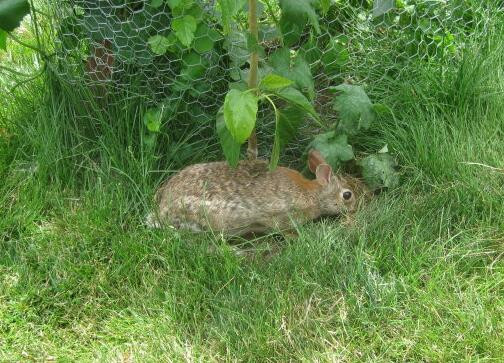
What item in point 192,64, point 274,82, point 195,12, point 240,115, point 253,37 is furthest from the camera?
point 192,64

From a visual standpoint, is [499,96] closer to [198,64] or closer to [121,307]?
[198,64]

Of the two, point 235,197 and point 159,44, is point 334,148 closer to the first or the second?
point 235,197

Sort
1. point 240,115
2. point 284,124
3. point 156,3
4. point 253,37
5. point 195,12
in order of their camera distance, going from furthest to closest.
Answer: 1. point 156,3
2. point 195,12
3. point 284,124
4. point 253,37
5. point 240,115

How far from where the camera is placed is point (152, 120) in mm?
4035

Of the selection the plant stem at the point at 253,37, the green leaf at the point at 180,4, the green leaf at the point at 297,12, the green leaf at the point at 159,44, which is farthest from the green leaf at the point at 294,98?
the green leaf at the point at 159,44

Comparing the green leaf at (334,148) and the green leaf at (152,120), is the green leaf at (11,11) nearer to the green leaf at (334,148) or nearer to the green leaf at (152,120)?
the green leaf at (152,120)

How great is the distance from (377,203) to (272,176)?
1.70ft

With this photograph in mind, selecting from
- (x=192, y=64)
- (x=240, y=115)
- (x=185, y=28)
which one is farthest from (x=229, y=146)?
(x=192, y=64)

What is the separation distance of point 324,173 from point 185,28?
0.97 metres

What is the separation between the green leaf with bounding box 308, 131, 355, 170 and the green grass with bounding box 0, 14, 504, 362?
0.73 feet

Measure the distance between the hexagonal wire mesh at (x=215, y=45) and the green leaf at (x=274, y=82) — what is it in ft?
1.71

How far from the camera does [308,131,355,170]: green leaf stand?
4023 mm

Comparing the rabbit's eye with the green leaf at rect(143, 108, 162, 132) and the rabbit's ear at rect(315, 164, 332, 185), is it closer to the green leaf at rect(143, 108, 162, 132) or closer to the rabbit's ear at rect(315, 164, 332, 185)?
the rabbit's ear at rect(315, 164, 332, 185)

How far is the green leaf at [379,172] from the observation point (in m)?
3.95
